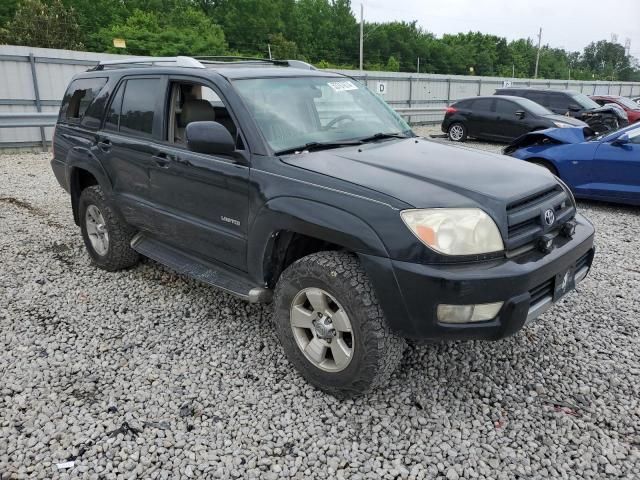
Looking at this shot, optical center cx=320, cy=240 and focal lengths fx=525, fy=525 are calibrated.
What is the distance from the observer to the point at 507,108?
14469mm

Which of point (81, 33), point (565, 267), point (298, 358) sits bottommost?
point (298, 358)

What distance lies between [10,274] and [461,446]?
14.0 ft

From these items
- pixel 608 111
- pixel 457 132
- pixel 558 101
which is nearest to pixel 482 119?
pixel 457 132

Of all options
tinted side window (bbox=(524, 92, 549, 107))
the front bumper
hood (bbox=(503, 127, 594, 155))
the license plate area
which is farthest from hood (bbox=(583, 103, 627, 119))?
the front bumper

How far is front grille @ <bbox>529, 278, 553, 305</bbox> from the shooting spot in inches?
109

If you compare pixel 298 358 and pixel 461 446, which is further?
pixel 298 358

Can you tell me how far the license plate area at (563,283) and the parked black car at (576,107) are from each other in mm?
12956

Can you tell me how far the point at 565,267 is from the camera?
2.95m

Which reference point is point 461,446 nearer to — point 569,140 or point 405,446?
point 405,446

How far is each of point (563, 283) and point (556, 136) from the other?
5703 mm

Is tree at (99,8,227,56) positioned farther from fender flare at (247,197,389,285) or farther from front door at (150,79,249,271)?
fender flare at (247,197,389,285)

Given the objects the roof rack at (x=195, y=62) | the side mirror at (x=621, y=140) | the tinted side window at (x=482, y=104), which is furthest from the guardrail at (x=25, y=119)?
the tinted side window at (x=482, y=104)

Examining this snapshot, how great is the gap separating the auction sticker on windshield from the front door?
86 cm

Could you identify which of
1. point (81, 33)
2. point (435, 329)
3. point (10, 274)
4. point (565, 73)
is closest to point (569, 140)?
point (435, 329)
